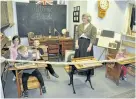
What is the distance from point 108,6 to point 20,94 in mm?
2808

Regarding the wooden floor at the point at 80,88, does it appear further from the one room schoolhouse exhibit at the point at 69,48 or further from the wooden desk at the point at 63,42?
the wooden desk at the point at 63,42

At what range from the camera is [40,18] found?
4.76 meters

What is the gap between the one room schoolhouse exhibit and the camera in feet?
8.55

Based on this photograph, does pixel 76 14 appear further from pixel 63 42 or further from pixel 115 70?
pixel 115 70

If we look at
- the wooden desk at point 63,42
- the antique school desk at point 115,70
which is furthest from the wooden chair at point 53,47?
the antique school desk at point 115,70

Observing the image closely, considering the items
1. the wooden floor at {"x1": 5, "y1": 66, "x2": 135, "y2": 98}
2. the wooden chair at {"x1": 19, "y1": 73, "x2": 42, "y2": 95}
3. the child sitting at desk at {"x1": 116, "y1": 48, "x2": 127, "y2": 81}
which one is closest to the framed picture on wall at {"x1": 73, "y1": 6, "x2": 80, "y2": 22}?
the child sitting at desk at {"x1": 116, "y1": 48, "x2": 127, "y2": 81}

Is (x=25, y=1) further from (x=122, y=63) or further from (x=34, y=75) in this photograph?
(x=122, y=63)

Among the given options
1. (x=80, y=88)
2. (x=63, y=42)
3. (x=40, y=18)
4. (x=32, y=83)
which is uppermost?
(x=40, y=18)

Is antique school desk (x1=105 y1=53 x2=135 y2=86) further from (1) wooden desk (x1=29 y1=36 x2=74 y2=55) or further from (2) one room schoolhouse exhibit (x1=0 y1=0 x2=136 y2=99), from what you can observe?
(1) wooden desk (x1=29 y1=36 x2=74 y2=55)

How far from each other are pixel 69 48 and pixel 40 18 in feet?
4.37

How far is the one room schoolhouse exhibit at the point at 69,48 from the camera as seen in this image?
261 centimetres

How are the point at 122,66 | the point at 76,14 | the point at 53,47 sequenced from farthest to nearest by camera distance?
the point at 53,47 < the point at 76,14 < the point at 122,66

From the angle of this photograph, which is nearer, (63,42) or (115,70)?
(115,70)

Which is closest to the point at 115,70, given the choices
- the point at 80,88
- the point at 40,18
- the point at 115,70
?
the point at 115,70
